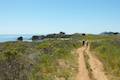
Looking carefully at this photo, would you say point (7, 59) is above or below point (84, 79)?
above

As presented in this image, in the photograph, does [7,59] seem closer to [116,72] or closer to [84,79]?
[84,79]

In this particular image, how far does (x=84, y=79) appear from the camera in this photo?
17578mm

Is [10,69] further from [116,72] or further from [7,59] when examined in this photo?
[116,72]

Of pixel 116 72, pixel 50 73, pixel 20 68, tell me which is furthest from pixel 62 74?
pixel 20 68

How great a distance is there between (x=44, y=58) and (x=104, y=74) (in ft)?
17.5

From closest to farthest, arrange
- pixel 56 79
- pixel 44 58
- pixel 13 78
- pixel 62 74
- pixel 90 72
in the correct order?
pixel 13 78 < pixel 56 79 < pixel 62 74 < pixel 90 72 < pixel 44 58

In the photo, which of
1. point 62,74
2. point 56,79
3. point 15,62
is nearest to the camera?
point 15,62

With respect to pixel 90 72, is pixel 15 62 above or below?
above

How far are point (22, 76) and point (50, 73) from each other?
5737 mm

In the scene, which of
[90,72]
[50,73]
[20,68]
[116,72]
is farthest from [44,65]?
[20,68]

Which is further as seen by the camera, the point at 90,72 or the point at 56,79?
the point at 90,72

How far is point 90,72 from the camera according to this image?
20.2 m

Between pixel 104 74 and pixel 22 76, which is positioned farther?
pixel 104 74

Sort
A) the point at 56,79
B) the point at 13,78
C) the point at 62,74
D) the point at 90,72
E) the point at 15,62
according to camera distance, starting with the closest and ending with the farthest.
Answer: the point at 13,78 < the point at 15,62 < the point at 56,79 < the point at 62,74 < the point at 90,72
